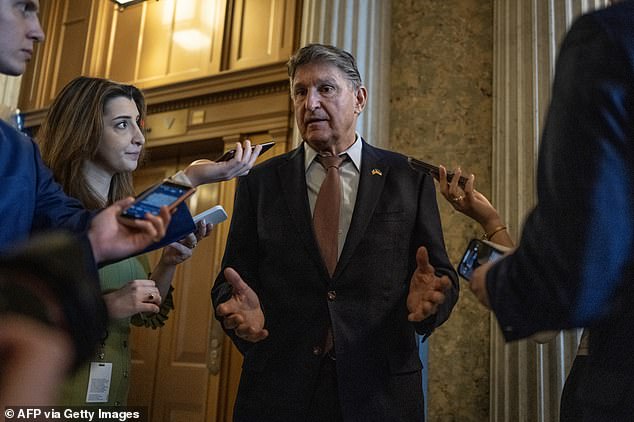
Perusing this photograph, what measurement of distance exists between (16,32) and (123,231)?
0.62 m

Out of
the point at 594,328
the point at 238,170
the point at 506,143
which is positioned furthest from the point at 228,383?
the point at 594,328

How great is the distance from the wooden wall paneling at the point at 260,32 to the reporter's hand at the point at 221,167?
264cm

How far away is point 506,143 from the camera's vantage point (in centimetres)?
319

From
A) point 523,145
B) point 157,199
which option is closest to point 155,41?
point 523,145

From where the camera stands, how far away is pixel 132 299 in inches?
69.1

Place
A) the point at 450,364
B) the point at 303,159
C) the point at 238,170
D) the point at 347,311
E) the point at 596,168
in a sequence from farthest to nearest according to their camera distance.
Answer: the point at 450,364 → the point at 303,159 → the point at 347,311 → the point at 238,170 → the point at 596,168

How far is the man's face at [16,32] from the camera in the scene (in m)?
1.37

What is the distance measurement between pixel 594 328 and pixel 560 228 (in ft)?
0.57

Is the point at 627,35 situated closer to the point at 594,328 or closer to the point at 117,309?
the point at 594,328

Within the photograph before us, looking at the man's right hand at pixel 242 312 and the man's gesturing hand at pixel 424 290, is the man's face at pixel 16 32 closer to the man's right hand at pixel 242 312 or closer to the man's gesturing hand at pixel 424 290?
the man's right hand at pixel 242 312

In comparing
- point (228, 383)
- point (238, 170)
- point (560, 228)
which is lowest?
point (228, 383)

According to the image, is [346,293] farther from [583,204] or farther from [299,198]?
[583,204]

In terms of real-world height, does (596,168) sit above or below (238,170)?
below

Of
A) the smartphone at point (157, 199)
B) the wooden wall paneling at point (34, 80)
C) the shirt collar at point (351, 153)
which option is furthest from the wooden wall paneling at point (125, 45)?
the smartphone at point (157, 199)
